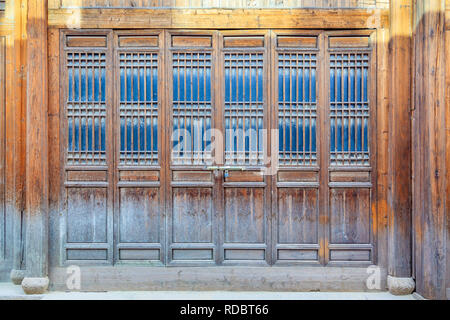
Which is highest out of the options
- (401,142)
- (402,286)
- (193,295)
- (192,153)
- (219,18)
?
(219,18)

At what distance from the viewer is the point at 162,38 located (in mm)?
4707

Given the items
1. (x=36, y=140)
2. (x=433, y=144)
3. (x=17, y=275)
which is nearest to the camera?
(x=433, y=144)

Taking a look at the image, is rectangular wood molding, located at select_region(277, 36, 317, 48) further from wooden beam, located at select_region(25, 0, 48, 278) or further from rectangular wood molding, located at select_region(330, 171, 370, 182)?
wooden beam, located at select_region(25, 0, 48, 278)

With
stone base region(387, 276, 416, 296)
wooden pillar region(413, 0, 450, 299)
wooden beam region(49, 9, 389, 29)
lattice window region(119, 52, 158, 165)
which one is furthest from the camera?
lattice window region(119, 52, 158, 165)

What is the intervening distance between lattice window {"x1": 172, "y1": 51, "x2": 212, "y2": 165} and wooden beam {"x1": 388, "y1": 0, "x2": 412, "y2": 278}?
7.35ft

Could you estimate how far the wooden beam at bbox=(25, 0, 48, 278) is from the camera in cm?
452

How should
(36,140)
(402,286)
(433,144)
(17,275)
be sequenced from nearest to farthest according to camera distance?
1. (433,144)
2. (402,286)
3. (36,140)
4. (17,275)

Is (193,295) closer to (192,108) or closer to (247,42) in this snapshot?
(192,108)

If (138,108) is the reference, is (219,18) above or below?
above

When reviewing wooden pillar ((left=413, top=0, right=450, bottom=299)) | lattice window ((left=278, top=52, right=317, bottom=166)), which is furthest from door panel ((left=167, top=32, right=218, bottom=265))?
wooden pillar ((left=413, top=0, right=450, bottom=299))

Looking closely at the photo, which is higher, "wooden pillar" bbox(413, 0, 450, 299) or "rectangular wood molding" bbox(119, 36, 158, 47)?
"rectangular wood molding" bbox(119, 36, 158, 47)

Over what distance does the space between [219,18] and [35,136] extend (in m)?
2.67

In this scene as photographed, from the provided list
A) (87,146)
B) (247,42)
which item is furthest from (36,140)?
(247,42)

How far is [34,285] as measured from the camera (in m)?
4.47
